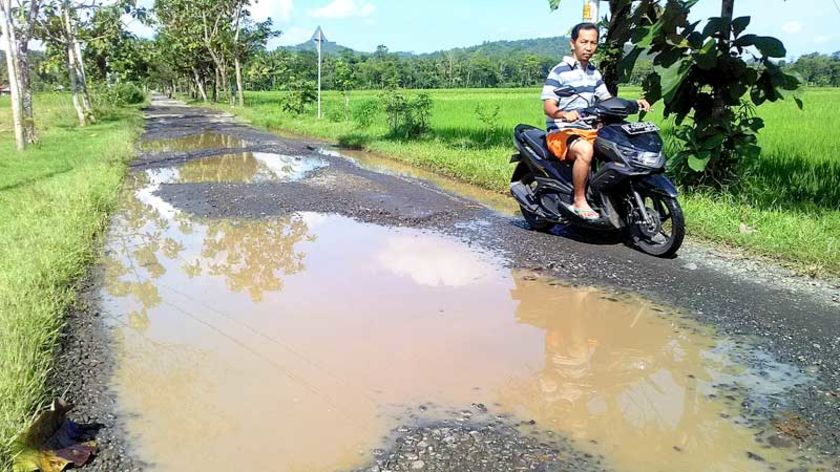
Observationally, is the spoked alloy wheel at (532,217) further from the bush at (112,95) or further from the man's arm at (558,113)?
the bush at (112,95)

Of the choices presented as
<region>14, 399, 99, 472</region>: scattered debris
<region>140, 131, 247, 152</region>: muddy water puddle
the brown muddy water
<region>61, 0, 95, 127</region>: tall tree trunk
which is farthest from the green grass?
<region>61, 0, 95, 127</region>: tall tree trunk

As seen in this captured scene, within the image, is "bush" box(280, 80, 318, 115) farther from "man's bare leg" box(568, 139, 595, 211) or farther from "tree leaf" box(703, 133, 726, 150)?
"man's bare leg" box(568, 139, 595, 211)

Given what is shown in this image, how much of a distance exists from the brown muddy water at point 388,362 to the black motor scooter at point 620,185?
99 cm

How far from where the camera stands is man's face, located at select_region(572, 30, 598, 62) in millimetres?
5004

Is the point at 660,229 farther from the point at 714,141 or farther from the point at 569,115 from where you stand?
the point at 714,141

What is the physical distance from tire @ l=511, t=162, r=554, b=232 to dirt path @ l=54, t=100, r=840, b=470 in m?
0.17

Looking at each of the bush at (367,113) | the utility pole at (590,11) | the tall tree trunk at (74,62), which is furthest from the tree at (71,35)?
the utility pole at (590,11)

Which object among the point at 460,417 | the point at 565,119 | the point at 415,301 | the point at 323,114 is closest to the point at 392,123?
the point at 323,114

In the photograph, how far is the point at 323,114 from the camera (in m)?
21.4

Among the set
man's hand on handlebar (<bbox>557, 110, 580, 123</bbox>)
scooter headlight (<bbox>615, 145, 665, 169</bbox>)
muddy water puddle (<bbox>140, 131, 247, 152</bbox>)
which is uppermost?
man's hand on handlebar (<bbox>557, 110, 580, 123</bbox>)

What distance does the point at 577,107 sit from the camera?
5320mm

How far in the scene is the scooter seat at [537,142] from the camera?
5637mm

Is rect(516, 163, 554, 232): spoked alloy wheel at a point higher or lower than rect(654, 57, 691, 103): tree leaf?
lower

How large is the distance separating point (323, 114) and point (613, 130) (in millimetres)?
17460
